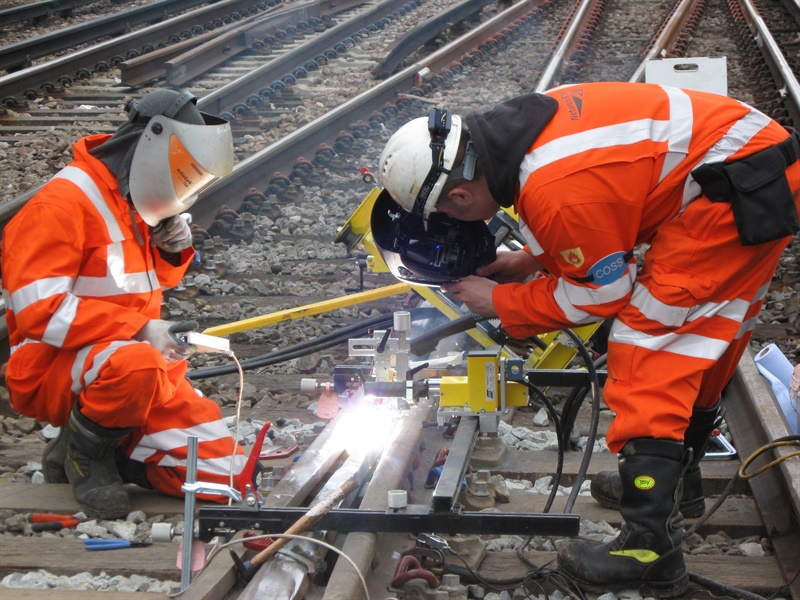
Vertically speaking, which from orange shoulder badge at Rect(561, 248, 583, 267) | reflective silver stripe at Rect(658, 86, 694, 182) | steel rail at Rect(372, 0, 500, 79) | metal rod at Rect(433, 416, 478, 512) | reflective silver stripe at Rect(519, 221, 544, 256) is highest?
reflective silver stripe at Rect(658, 86, 694, 182)

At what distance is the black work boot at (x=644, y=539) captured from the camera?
306 centimetres

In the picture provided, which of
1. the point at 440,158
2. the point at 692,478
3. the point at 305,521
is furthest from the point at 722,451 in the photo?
the point at 305,521

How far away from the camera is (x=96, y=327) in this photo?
3.53 meters

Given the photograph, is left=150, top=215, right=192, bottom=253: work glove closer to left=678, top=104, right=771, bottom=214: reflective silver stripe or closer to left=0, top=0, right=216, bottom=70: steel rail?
left=678, top=104, right=771, bottom=214: reflective silver stripe

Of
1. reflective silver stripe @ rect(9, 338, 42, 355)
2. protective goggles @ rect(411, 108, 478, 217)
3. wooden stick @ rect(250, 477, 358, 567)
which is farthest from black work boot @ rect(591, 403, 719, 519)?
reflective silver stripe @ rect(9, 338, 42, 355)

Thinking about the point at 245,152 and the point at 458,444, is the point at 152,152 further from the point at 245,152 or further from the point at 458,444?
the point at 245,152

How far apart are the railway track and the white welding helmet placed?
3.48 ft

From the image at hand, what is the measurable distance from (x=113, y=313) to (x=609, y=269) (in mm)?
1749

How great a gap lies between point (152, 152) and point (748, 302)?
215cm

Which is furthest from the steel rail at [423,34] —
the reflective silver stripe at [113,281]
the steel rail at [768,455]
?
the reflective silver stripe at [113,281]

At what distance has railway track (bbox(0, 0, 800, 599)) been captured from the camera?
3.26 metres

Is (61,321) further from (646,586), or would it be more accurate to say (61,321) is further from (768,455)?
(768,455)

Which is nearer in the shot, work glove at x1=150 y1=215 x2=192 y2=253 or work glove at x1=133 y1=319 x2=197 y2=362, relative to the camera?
work glove at x1=133 y1=319 x2=197 y2=362

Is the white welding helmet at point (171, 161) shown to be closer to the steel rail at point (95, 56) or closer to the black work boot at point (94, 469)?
the black work boot at point (94, 469)
